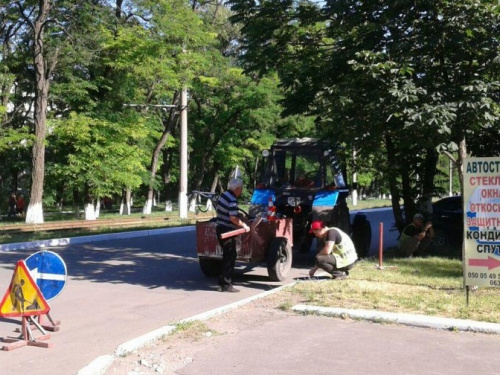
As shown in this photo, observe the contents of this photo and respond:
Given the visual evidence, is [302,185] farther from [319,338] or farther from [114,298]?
[319,338]

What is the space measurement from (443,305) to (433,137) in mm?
3193

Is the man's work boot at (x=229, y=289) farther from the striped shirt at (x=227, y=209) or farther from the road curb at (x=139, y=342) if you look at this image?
the striped shirt at (x=227, y=209)

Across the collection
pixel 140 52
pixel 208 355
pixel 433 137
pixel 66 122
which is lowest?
pixel 208 355

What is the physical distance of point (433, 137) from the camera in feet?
32.6

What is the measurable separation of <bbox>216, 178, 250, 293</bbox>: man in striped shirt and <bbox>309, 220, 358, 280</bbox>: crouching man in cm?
149

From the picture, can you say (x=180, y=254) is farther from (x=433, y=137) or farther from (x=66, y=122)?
(x=66, y=122)

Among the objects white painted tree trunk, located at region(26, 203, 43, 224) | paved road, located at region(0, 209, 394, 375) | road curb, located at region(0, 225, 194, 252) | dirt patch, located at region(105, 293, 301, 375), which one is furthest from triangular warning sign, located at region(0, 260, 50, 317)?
white painted tree trunk, located at region(26, 203, 43, 224)

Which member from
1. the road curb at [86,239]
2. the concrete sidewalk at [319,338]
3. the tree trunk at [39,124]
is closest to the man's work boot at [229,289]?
the concrete sidewalk at [319,338]

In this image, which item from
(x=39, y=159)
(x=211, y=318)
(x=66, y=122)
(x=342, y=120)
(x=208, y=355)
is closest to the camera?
(x=208, y=355)

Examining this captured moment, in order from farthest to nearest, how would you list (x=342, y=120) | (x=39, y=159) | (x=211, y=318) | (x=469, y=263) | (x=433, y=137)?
(x=39, y=159) < (x=342, y=120) < (x=433, y=137) < (x=469, y=263) < (x=211, y=318)

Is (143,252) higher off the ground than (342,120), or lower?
lower

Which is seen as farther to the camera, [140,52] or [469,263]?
[140,52]

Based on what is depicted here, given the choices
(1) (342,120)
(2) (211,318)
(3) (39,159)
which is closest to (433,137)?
(1) (342,120)

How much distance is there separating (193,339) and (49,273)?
1.82 metres
